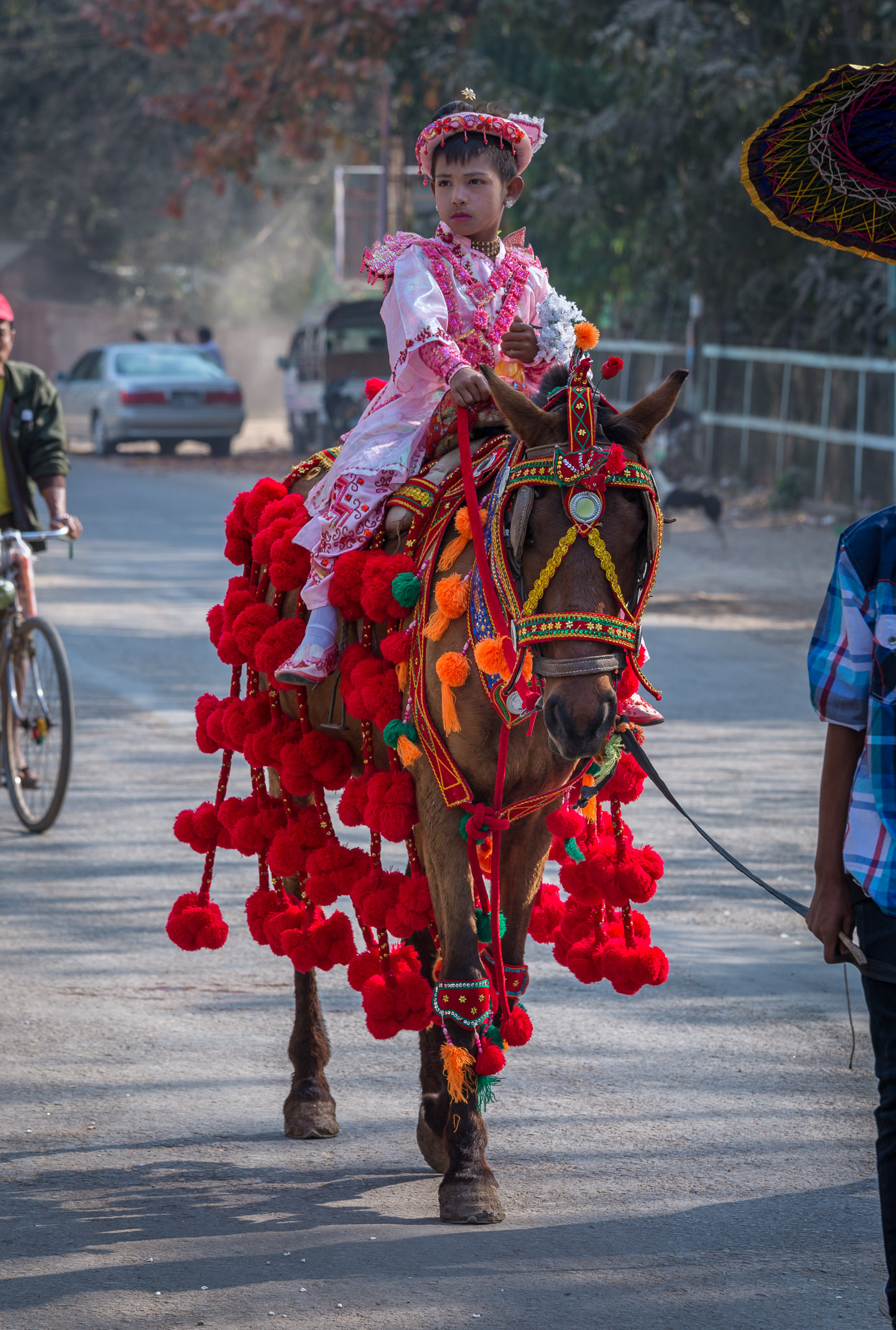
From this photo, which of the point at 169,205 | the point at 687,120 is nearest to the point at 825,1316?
the point at 687,120

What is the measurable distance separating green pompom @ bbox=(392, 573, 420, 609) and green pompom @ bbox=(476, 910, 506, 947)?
0.80 meters

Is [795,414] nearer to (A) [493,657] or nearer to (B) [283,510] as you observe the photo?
(B) [283,510]

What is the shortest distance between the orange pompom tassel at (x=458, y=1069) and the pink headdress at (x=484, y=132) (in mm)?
2192

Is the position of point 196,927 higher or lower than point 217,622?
lower

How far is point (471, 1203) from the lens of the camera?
3.85 m

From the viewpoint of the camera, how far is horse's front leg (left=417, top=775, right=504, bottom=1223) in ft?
12.7

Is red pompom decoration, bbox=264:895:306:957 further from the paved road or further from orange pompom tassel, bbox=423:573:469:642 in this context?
orange pompom tassel, bbox=423:573:469:642

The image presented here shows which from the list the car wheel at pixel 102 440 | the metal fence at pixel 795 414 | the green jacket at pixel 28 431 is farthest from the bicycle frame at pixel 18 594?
the car wheel at pixel 102 440

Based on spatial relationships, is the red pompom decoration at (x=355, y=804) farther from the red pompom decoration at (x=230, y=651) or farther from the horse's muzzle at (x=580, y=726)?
the horse's muzzle at (x=580, y=726)

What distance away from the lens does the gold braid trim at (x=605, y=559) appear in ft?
11.2

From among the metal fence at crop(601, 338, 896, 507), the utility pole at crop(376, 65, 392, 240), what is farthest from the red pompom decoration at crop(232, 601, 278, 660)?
the utility pole at crop(376, 65, 392, 240)

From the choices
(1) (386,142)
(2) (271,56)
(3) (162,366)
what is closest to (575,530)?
(2) (271,56)

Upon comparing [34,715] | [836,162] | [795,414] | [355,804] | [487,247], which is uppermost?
[836,162]

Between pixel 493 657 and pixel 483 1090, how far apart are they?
3.51ft
